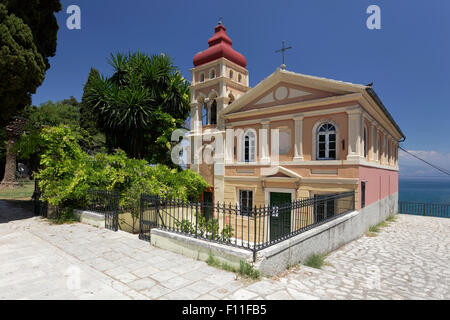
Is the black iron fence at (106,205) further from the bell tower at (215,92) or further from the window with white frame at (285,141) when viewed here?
the window with white frame at (285,141)

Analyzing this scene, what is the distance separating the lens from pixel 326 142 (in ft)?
37.2

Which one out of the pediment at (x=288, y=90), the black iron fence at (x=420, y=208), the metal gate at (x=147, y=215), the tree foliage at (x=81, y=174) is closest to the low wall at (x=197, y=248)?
the metal gate at (x=147, y=215)

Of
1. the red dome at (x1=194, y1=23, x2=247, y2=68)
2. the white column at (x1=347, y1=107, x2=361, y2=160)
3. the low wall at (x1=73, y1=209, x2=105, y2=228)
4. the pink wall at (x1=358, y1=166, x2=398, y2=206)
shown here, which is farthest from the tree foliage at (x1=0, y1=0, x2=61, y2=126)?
the pink wall at (x1=358, y1=166, x2=398, y2=206)

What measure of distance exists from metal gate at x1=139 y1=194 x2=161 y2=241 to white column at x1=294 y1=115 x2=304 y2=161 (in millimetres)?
6879

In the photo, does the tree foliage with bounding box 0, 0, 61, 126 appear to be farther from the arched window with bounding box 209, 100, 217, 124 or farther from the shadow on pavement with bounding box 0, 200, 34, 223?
the arched window with bounding box 209, 100, 217, 124

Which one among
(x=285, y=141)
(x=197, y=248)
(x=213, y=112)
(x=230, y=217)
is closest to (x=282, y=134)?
(x=285, y=141)

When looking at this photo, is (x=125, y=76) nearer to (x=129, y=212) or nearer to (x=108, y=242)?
(x=129, y=212)

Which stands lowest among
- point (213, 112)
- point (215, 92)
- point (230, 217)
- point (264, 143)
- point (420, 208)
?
point (420, 208)

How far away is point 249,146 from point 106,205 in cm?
744

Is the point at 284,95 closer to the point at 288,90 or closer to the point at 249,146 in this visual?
the point at 288,90

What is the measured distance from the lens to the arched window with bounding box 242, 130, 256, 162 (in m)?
13.5

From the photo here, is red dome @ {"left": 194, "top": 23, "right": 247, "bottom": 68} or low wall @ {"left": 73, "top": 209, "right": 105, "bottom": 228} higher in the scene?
red dome @ {"left": 194, "top": 23, "right": 247, "bottom": 68}

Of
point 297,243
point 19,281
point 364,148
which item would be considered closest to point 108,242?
point 19,281

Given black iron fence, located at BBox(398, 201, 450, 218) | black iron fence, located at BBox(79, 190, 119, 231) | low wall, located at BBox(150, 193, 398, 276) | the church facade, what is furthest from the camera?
black iron fence, located at BBox(398, 201, 450, 218)
